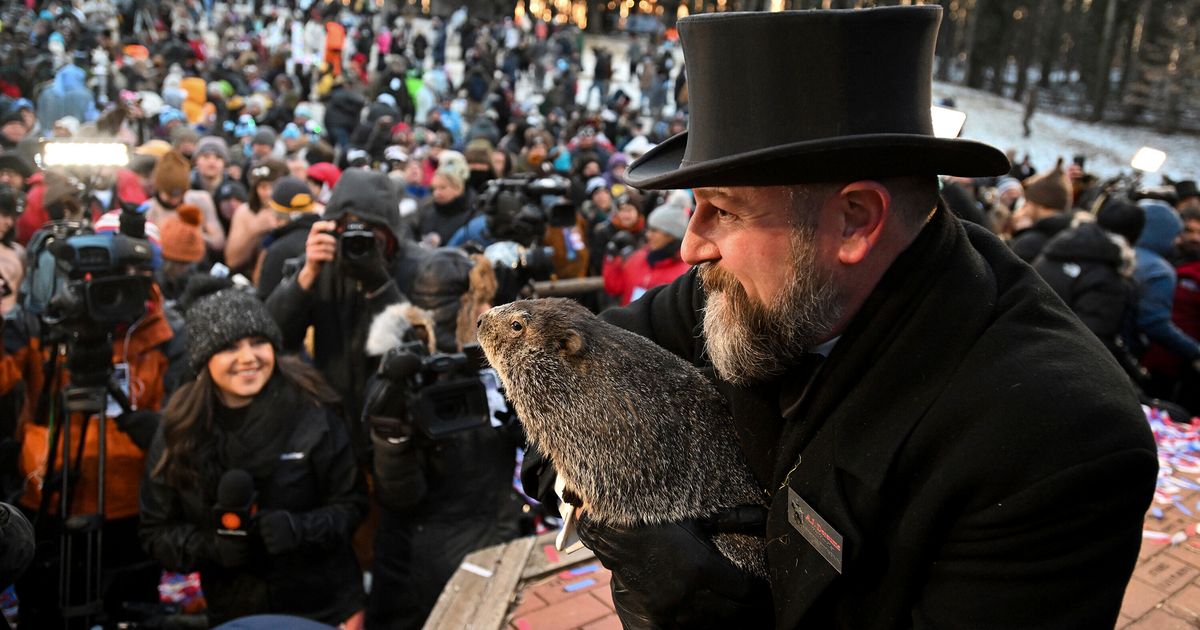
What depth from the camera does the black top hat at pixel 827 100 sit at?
61.3 inches

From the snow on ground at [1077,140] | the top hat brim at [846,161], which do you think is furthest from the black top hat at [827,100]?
the snow on ground at [1077,140]

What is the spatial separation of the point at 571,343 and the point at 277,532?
7.18 feet

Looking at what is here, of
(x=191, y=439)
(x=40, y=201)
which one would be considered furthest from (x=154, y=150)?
(x=191, y=439)

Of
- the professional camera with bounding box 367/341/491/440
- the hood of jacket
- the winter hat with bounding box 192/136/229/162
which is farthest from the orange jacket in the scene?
the hood of jacket

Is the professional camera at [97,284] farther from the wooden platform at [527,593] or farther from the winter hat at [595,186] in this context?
the winter hat at [595,186]

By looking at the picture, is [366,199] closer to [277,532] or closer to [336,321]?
[336,321]

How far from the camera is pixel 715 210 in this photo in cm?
177

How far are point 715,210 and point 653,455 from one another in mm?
536

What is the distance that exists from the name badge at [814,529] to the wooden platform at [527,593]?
4.62 feet

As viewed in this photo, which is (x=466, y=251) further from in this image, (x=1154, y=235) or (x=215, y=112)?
(x=215, y=112)

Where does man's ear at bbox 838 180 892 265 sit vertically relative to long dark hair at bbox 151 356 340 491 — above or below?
above

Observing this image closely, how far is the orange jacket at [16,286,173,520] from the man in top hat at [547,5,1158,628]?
3456 mm

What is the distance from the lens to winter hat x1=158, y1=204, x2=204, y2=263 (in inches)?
257

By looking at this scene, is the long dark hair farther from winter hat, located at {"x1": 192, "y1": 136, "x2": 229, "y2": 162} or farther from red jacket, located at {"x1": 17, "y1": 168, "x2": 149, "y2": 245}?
winter hat, located at {"x1": 192, "y1": 136, "x2": 229, "y2": 162}
